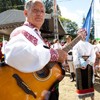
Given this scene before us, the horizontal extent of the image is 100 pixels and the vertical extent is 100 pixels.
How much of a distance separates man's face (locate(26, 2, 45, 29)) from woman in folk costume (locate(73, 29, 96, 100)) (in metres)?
3.45

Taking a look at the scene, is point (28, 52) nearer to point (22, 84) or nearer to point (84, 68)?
point (22, 84)

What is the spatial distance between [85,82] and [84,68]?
279 millimetres

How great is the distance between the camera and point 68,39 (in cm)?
829

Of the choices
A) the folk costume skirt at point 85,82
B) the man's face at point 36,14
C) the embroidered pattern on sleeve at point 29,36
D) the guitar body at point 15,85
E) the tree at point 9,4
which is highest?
the man's face at point 36,14

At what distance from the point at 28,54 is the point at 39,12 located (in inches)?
18.5

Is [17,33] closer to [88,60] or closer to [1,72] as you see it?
[1,72]

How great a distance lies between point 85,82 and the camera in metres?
5.38

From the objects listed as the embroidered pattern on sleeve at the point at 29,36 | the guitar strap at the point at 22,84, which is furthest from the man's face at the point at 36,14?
the guitar strap at the point at 22,84

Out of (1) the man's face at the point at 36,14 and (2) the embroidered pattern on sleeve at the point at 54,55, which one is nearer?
(2) the embroidered pattern on sleeve at the point at 54,55

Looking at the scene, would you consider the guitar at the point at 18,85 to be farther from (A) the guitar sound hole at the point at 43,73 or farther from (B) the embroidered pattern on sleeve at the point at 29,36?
(B) the embroidered pattern on sleeve at the point at 29,36

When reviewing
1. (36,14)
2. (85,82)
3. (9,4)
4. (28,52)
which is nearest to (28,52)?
(28,52)

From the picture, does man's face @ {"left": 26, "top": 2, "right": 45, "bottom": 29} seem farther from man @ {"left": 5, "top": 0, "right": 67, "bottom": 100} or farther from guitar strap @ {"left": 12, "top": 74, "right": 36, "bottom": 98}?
guitar strap @ {"left": 12, "top": 74, "right": 36, "bottom": 98}

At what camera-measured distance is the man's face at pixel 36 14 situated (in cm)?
198

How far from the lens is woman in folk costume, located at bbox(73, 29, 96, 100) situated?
531cm
